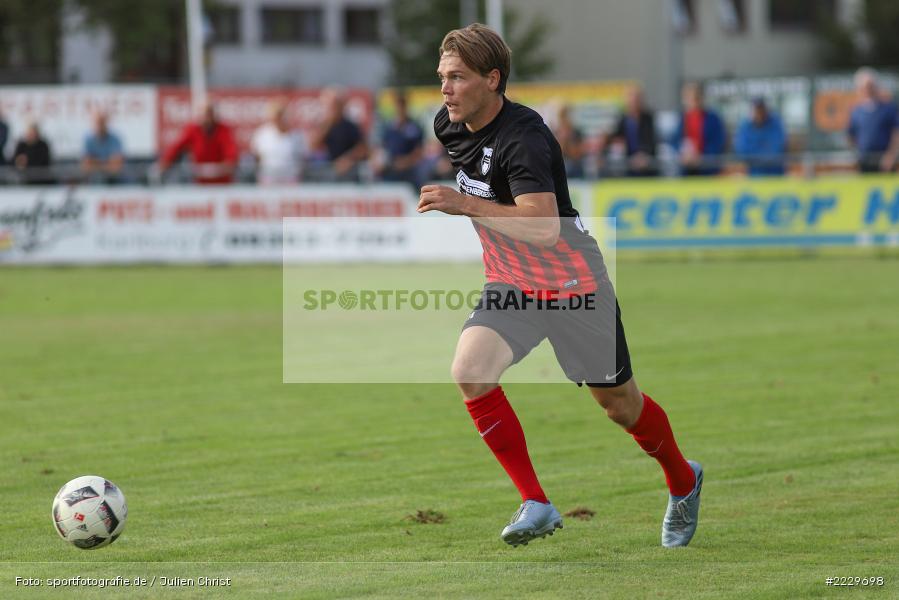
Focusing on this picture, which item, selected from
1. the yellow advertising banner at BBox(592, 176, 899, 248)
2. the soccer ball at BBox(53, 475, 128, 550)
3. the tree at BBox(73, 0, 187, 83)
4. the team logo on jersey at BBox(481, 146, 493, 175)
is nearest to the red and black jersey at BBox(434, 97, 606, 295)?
the team logo on jersey at BBox(481, 146, 493, 175)

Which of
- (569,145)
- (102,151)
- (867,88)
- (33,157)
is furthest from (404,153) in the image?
(867,88)

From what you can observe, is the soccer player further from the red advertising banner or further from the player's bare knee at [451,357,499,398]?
the red advertising banner

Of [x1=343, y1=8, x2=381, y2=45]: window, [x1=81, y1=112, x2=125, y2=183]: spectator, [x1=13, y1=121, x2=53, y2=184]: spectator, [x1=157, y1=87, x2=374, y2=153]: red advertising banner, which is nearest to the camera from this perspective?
[x1=13, y1=121, x2=53, y2=184]: spectator

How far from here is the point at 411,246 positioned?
22.5 metres

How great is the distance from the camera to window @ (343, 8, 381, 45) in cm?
6650

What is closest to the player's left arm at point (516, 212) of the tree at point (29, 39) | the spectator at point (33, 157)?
the spectator at point (33, 157)

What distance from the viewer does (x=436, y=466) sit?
825cm

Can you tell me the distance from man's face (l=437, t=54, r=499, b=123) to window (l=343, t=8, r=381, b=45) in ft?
201

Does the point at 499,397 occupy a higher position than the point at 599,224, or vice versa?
the point at 499,397

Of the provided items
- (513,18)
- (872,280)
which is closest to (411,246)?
(872,280)

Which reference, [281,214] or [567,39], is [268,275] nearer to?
[281,214]

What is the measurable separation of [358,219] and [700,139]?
5.51 m

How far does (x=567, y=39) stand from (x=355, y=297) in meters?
44.0

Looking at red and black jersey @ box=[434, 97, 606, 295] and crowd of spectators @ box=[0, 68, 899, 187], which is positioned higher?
red and black jersey @ box=[434, 97, 606, 295]
